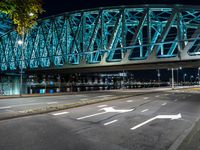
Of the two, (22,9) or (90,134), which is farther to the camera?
(22,9)

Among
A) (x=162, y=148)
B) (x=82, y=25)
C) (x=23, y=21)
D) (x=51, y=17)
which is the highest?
(x=51, y=17)

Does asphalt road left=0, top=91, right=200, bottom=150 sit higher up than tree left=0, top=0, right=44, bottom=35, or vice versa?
tree left=0, top=0, right=44, bottom=35

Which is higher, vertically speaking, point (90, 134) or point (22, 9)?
point (22, 9)

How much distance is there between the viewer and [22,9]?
9.50 m

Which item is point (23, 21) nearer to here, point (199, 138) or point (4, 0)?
point (4, 0)

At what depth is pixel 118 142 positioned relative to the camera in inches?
315

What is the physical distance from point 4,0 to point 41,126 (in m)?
5.29

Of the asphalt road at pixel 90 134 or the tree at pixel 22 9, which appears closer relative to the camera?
the asphalt road at pixel 90 134

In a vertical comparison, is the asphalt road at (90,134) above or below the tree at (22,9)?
below

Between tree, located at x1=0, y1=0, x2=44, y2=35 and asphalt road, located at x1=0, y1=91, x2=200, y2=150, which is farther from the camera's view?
tree, located at x1=0, y1=0, x2=44, y2=35

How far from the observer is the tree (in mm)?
9016

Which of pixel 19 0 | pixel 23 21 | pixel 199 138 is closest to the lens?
pixel 199 138

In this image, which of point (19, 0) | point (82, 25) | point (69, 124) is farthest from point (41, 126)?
point (82, 25)

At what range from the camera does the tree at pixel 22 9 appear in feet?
29.6
